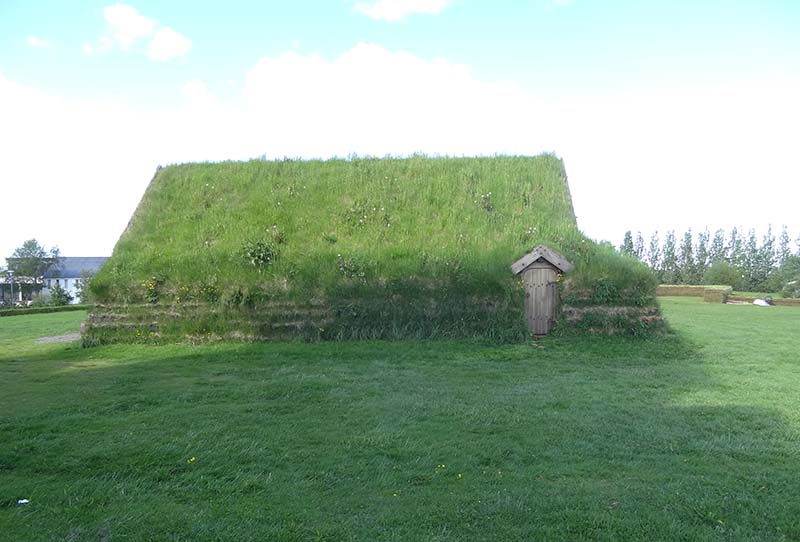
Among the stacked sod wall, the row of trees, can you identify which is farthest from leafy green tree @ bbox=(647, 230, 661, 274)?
the stacked sod wall

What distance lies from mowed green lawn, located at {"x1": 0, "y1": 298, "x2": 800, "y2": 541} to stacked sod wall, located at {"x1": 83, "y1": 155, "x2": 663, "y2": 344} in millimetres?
3225

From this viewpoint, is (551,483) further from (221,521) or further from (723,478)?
(221,521)

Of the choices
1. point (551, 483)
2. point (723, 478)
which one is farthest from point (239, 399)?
point (723, 478)

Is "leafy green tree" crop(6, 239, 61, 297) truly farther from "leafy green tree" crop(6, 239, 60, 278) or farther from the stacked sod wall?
the stacked sod wall

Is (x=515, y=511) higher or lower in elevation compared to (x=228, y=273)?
lower

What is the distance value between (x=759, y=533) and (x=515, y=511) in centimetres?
178

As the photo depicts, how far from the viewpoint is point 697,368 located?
37.7ft

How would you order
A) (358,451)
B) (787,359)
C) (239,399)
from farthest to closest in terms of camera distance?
(787,359), (239,399), (358,451)

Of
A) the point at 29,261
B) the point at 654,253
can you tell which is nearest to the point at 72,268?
the point at 29,261

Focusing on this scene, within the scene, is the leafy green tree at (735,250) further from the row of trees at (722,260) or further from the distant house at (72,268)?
the distant house at (72,268)

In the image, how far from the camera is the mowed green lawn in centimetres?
445

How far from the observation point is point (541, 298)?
1526 centimetres

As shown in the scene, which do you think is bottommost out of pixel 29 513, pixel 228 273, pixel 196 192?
pixel 29 513

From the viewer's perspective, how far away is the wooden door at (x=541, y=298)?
15.2 meters
